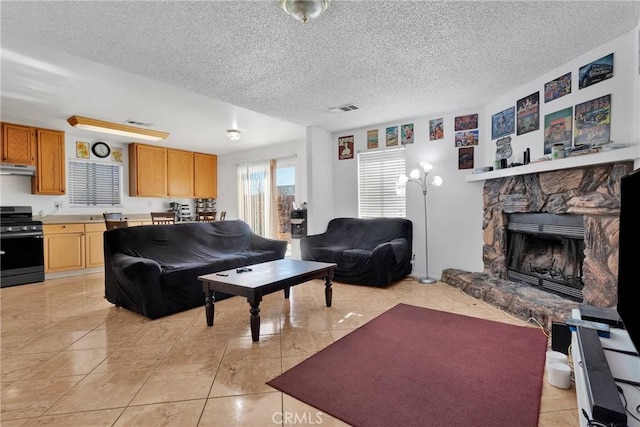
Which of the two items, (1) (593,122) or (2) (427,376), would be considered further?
(1) (593,122)

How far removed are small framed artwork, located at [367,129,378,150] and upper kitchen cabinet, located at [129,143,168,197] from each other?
4.38 meters

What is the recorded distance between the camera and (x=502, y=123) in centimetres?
381

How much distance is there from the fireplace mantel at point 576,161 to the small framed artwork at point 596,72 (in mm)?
681

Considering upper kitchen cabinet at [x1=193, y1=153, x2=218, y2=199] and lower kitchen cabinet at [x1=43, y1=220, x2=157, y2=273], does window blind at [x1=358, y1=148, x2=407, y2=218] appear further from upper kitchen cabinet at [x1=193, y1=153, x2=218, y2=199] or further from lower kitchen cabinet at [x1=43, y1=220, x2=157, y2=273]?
lower kitchen cabinet at [x1=43, y1=220, x2=157, y2=273]

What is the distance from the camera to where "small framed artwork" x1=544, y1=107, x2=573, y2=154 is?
2924 mm

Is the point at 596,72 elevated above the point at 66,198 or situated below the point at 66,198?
above

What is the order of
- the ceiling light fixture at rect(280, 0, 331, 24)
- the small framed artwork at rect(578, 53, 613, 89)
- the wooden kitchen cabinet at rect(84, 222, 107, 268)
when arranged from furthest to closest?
the wooden kitchen cabinet at rect(84, 222, 107, 268) → the small framed artwork at rect(578, 53, 613, 89) → the ceiling light fixture at rect(280, 0, 331, 24)

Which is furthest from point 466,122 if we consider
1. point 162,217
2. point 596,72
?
point 162,217

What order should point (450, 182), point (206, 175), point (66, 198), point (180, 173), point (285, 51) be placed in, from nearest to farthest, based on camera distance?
point (285, 51) < point (450, 182) < point (66, 198) < point (180, 173) < point (206, 175)

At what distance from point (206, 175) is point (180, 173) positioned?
2.25ft

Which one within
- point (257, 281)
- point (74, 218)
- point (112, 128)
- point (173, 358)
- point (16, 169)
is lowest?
point (173, 358)

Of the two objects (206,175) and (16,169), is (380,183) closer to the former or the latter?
(206,175)

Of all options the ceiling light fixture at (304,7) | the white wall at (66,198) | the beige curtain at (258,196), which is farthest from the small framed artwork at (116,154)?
the ceiling light fixture at (304,7)

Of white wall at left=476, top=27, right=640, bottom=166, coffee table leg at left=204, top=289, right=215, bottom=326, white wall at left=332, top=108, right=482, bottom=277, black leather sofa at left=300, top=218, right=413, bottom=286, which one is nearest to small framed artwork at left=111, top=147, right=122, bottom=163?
black leather sofa at left=300, top=218, right=413, bottom=286
